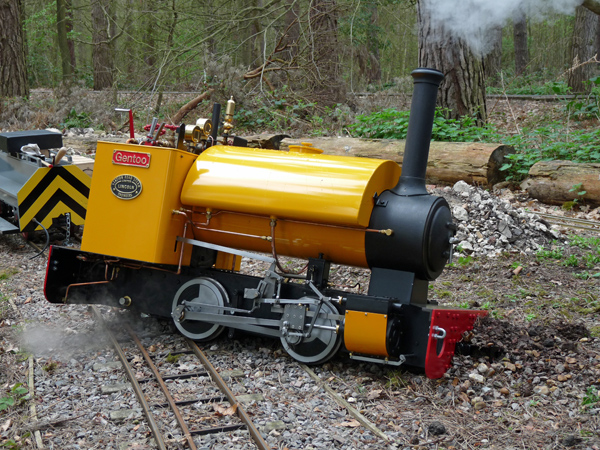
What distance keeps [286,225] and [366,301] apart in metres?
0.90

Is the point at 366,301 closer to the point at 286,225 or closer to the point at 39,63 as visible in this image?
the point at 286,225

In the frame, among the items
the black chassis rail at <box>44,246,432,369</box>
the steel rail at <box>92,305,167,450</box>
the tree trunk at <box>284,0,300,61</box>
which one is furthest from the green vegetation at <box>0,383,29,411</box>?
the tree trunk at <box>284,0,300,61</box>

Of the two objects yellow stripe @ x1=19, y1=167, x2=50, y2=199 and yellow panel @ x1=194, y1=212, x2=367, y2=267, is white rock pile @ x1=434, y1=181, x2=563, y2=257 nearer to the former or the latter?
yellow panel @ x1=194, y1=212, x2=367, y2=267

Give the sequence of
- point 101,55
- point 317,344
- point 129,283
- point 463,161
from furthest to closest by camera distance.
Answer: point 101,55, point 463,161, point 129,283, point 317,344

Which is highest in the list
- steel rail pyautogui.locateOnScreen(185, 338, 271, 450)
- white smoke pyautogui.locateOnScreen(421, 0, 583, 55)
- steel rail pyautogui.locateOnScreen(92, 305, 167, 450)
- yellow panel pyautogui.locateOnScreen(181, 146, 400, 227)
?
white smoke pyautogui.locateOnScreen(421, 0, 583, 55)

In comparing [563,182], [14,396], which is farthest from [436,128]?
[14,396]

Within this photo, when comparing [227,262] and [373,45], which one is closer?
[227,262]

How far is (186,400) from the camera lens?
172 inches

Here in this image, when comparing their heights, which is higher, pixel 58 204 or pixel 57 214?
pixel 58 204

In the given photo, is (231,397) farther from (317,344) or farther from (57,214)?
(57,214)

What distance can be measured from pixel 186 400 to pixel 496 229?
4.93 m

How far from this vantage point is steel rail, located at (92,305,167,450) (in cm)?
381

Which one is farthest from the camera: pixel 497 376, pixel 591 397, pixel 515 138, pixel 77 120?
pixel 77 120

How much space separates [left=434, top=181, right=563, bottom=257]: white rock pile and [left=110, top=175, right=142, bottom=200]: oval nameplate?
157 inches
